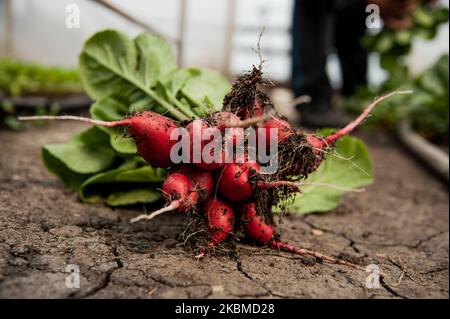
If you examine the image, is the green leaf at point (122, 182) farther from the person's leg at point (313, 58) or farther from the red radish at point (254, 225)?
the person's leg at point (313, 58)

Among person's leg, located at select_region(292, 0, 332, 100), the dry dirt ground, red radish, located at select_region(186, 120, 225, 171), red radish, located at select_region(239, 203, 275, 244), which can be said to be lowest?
the dry dirt ground

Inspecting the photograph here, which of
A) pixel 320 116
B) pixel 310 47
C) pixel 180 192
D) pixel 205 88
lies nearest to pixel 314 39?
pixel 310 47

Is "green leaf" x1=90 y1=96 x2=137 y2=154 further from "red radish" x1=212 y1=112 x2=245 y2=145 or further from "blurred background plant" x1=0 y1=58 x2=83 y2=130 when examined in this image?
"blurred background plant" x1=0 y1=58 x2=83 y2=130

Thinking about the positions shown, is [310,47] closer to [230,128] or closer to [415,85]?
[415,85]

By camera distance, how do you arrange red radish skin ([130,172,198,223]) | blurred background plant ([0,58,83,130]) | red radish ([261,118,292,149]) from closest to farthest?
A: red radish skin ([130,172,198,223]) → red radish ([261,118,292,149]) → blurred background plant ([0,58,83,130])

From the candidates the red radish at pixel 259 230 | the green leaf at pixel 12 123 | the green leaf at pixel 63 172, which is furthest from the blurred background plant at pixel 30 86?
the red radish at pixel 259 230

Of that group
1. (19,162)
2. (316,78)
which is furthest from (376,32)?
(19,162)

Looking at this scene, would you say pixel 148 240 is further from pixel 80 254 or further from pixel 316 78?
pixel 316 78

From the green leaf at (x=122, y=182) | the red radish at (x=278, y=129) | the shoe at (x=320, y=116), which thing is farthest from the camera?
the shoe at (x=320, y=116)

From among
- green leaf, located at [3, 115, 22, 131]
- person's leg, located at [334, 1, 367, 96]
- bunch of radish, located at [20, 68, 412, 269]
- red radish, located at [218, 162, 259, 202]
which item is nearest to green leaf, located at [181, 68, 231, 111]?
bunch of radish, located at [20, 68, 412, 269]
